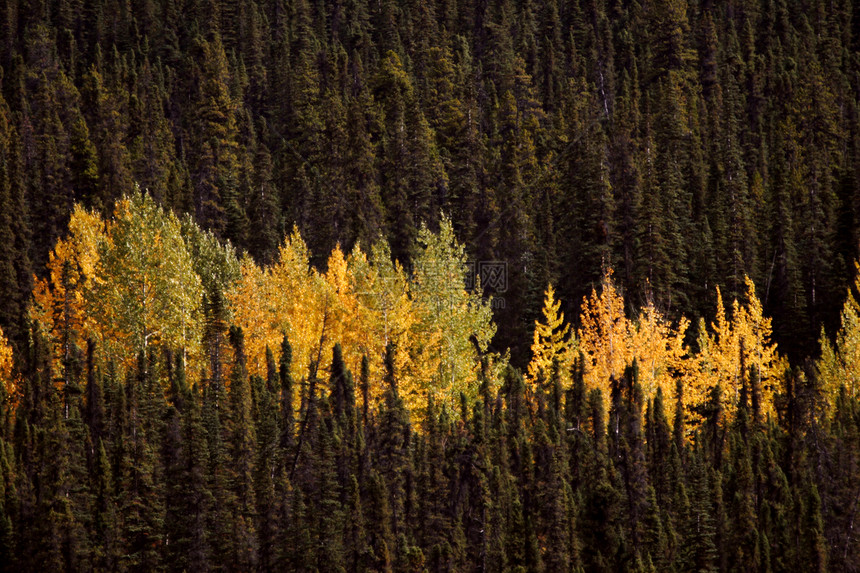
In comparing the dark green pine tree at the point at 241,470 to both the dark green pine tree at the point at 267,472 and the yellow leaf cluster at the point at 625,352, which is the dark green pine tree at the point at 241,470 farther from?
the yellow leaf cluster at the point at 625,352

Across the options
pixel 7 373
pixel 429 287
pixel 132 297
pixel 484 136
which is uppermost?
pixel 484 136

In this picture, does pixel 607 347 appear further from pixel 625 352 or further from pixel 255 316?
pixel 255 316

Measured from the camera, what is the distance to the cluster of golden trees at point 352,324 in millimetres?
50906

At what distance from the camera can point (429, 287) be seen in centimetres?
5309

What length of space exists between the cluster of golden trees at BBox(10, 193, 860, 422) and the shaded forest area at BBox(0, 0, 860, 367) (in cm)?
1611

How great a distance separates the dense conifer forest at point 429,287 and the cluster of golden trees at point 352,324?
0.26m

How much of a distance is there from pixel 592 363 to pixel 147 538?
94.1 feet

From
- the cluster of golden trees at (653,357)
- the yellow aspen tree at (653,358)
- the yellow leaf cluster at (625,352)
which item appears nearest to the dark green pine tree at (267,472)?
the cluster of golden trees at (653,357)

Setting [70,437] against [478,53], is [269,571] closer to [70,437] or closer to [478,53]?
[70,437]

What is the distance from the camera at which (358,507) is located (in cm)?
3384

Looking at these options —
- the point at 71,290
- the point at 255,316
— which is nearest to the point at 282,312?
the point at 255,316

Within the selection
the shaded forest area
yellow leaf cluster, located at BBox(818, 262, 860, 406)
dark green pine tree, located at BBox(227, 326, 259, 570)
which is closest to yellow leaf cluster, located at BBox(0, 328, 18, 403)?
the shaded forest area

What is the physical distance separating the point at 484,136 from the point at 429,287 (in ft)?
191

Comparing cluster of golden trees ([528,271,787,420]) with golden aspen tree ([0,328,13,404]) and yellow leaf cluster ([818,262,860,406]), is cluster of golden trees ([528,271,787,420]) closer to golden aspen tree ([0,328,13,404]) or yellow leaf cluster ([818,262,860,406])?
yellow leaf cluster ([818,262,860,406])
